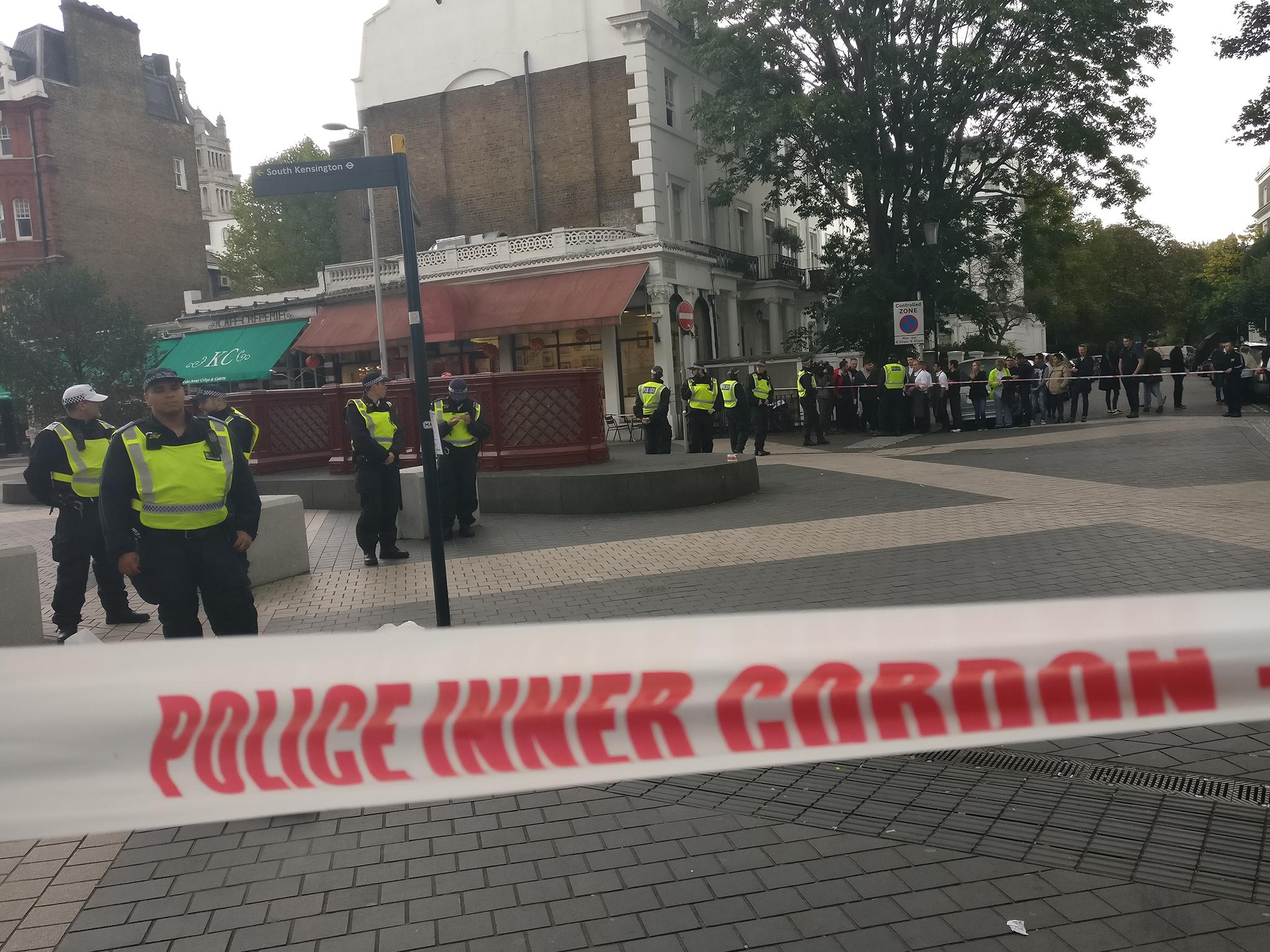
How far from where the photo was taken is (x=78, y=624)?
842 cm

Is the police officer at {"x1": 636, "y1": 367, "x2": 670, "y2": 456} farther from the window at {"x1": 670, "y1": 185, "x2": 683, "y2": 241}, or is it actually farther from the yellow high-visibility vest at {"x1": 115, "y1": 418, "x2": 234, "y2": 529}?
the window at {"x1": 670, "y1": 185, "x2": 683, "y2": 241}

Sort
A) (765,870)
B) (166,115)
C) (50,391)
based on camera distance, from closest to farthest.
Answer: (765,870) → (50,391) → (166,115)

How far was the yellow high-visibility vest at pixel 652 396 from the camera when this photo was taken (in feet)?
60.2

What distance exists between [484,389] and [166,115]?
4443 cm

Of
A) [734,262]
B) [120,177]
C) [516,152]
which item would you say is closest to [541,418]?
[516,152]

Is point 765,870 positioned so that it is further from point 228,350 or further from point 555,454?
point 228,350

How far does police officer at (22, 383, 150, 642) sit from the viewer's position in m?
8.14

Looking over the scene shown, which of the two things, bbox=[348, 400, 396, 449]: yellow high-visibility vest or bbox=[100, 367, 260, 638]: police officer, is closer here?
bbox=[100, 367, 260, 638]: police officer

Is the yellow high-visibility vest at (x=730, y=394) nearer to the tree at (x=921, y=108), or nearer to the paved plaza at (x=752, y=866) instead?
the tree at (x=921, y=108)

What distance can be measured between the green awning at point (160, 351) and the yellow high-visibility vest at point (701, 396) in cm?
2303

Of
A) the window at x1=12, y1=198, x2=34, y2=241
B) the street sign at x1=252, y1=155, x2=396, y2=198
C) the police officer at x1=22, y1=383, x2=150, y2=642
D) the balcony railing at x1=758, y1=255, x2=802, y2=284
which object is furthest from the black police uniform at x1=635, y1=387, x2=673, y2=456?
the window at x1=12, y1=198, x2=34, y2=241

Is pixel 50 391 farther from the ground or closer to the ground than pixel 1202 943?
farther from the ground

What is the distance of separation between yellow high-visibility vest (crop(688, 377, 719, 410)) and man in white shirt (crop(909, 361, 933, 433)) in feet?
23.0

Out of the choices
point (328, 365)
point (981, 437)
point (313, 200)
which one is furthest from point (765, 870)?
point (313, 200)
